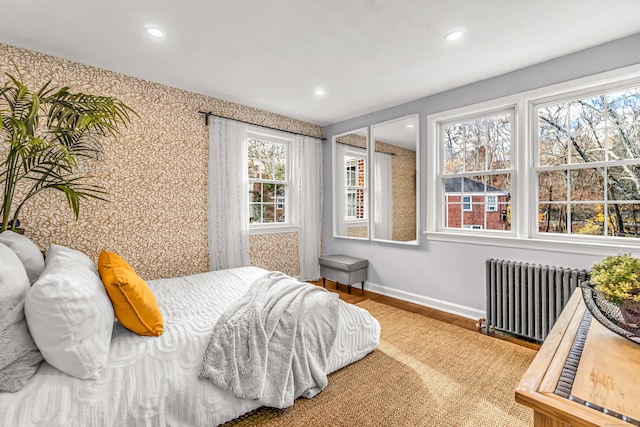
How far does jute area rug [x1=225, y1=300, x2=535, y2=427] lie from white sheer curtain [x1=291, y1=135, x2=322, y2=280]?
2082mm

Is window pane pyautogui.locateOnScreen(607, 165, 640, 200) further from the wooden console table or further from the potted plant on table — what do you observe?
the wooden console table

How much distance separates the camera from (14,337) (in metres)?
1.20

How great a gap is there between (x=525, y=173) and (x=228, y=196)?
325cm

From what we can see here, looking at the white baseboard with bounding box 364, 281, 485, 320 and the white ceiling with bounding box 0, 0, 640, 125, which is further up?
the white ceiling with bounding box 0, 0, 640, 125

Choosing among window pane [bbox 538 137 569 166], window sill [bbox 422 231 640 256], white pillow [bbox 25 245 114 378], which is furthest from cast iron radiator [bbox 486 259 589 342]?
white pillow [bbox 25 245 114 378]

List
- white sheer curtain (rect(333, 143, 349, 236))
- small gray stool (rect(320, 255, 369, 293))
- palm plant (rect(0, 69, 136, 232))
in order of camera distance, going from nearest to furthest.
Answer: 1. palm plant (rect(0, 69, 136, 232))
2. small gray stool (rect(320, 255, 369, 293))
3. white sheer curtain (rect(333, 143, 349, 236))

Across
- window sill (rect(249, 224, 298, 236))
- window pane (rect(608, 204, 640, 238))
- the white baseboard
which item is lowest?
the white baseboard

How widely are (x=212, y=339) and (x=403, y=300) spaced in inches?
107

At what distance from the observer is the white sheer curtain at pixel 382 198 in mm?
4023

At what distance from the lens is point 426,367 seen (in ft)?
7.22

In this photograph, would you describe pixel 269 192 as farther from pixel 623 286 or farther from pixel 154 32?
pixel 623 286

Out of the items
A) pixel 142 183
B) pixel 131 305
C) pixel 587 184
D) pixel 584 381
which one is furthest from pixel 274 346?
pixel 587 184

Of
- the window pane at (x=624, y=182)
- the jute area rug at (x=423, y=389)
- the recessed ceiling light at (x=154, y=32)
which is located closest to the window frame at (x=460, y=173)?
the window pane at (x=624, y=182)

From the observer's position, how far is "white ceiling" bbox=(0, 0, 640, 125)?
201 centimetres
